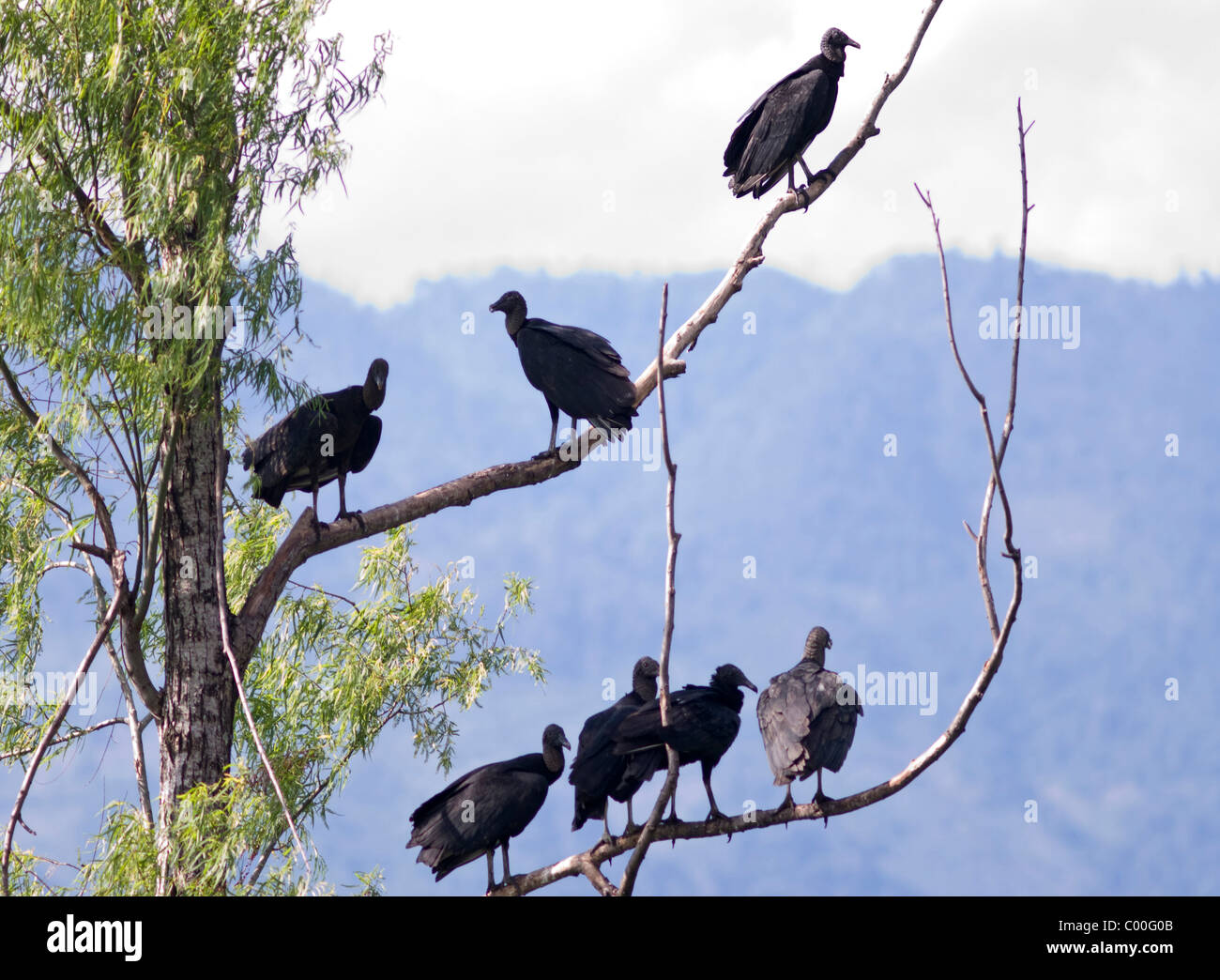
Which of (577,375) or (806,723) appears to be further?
(577,375)

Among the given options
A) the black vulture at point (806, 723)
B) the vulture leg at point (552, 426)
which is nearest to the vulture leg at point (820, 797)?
the black vulture at point (806, 723)

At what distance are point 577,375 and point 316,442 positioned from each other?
131 cm

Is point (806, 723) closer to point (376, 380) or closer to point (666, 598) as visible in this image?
point (666, 598)

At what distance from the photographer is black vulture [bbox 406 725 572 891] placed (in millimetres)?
5047

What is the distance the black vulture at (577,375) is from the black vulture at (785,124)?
1.31 m

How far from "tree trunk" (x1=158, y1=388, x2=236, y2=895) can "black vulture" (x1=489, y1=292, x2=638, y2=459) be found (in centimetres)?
154

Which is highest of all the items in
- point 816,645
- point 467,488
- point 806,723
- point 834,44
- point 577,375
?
point 834,44

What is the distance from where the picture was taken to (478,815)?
5082mm

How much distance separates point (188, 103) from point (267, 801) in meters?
3.04

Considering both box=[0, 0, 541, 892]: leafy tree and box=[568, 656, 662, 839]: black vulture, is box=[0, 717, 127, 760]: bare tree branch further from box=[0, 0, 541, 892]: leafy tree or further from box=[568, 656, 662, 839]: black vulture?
box=[568, 656, 662, 839]: black vulture

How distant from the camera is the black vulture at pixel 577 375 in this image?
5555 millimetres

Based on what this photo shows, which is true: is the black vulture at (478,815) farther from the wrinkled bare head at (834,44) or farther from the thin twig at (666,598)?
the wrinkled bare head at (834,44)

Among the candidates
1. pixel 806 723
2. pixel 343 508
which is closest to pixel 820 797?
pixel 806 723


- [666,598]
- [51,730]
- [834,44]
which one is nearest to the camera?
[666,598]
